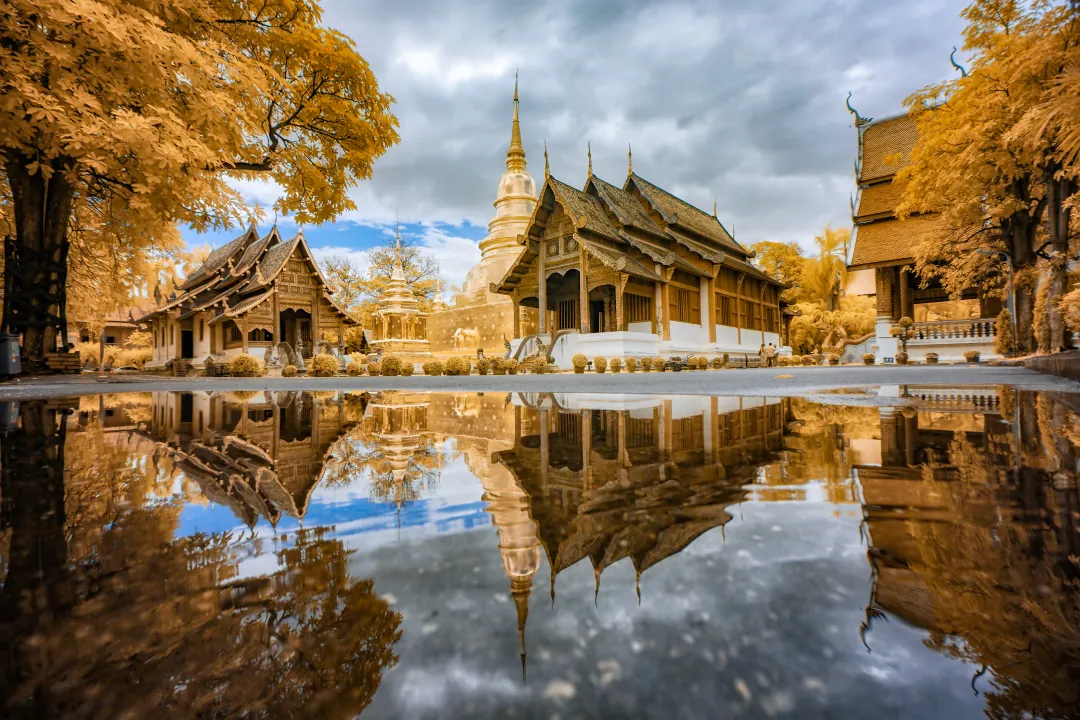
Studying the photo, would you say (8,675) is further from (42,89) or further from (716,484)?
(42,89)

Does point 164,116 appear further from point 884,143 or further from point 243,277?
point 884,143

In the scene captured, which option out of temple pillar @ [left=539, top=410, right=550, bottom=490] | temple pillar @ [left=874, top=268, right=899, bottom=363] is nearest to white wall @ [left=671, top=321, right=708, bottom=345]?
temple pillar @ [left=874, top=268, right=899, bottom=363]

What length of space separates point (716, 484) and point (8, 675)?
58.6 inches

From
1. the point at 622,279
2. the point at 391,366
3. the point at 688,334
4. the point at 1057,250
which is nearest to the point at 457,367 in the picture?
the point at 391,366

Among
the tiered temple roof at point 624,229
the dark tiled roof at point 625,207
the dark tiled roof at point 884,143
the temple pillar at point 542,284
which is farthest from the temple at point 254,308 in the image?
the dark tiled roof at point 884,143

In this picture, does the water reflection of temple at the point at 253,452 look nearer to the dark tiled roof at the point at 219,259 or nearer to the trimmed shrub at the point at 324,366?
the trimmed shrub at the point at 324,366

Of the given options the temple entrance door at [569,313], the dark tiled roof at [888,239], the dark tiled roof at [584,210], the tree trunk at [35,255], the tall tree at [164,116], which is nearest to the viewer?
the tall tree at [164,116]

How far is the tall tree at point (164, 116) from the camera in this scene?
19.0ft

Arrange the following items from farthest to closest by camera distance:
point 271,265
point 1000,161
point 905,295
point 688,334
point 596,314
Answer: point 271,265 < point 596,314 < point 688,334 < point 905,295 < point 1000,161

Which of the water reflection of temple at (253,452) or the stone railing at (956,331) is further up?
the stone railing at (956,331)

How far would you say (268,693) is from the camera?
1.83ft

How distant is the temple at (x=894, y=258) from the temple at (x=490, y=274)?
17.0 meters

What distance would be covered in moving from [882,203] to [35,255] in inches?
1030

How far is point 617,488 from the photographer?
4.90 feet
